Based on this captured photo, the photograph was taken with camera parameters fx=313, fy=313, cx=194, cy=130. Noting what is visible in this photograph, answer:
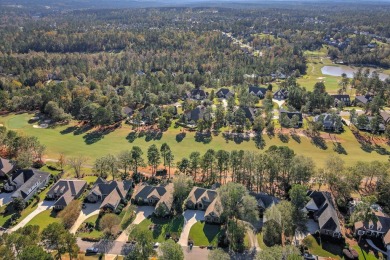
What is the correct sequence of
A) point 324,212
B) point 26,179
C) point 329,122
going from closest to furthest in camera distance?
1. point 324,212
2. point 26,179
3. point 329,122

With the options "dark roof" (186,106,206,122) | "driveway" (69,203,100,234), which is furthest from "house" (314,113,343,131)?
"driveway" (69,203,100,234)

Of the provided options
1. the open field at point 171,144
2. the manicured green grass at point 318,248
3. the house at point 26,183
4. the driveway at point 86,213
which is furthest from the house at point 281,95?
the house at point 26,183

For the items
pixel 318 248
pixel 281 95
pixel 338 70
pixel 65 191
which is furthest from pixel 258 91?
pixel 65 191

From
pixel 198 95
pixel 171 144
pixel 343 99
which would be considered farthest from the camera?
pixel 198 95

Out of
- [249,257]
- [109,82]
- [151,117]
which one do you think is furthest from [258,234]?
[109,82]

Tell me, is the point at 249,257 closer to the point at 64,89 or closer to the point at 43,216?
the point at 43,216

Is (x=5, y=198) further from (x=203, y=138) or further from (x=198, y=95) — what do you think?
(x=198, y=95)

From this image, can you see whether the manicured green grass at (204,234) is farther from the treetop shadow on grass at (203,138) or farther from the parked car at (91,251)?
the treetop shadow on grass at (203,138)

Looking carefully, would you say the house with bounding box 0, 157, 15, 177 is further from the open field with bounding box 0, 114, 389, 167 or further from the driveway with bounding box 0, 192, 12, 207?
the open field with bounding box 0, 114, 389, 167
